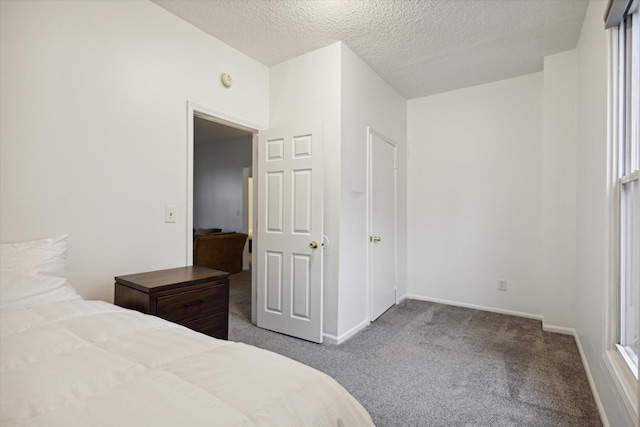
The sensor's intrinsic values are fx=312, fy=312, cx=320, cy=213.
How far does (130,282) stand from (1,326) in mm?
751

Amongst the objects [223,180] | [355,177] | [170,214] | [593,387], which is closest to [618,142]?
[593,387]

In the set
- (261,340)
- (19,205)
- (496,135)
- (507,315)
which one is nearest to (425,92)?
(496,135)

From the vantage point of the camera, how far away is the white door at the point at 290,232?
2.79m

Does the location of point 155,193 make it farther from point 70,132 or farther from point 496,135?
point 496,135

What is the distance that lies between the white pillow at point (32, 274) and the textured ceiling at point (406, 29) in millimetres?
1906

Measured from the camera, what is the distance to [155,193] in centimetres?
236

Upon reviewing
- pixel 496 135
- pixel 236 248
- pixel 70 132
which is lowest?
pixel 236 248

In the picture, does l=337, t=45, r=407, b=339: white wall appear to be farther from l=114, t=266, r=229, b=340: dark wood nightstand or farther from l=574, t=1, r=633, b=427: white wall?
l=574, t=1, r=633, b=427: white wall

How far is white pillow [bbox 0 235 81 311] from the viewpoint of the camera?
1414 millimetres

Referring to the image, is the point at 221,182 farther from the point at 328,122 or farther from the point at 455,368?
the point at 455,368

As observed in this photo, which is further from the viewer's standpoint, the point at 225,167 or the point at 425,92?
the point at 225,167

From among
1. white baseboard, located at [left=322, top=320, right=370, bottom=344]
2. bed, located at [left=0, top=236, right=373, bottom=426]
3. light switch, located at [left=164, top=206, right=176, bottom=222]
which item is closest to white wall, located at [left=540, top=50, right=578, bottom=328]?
white baseboard, located at [left=322, top=320, right=370, bottom=344]

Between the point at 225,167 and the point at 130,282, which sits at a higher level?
the point at 225,167

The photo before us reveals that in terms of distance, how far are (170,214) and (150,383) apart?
6.02 feet
